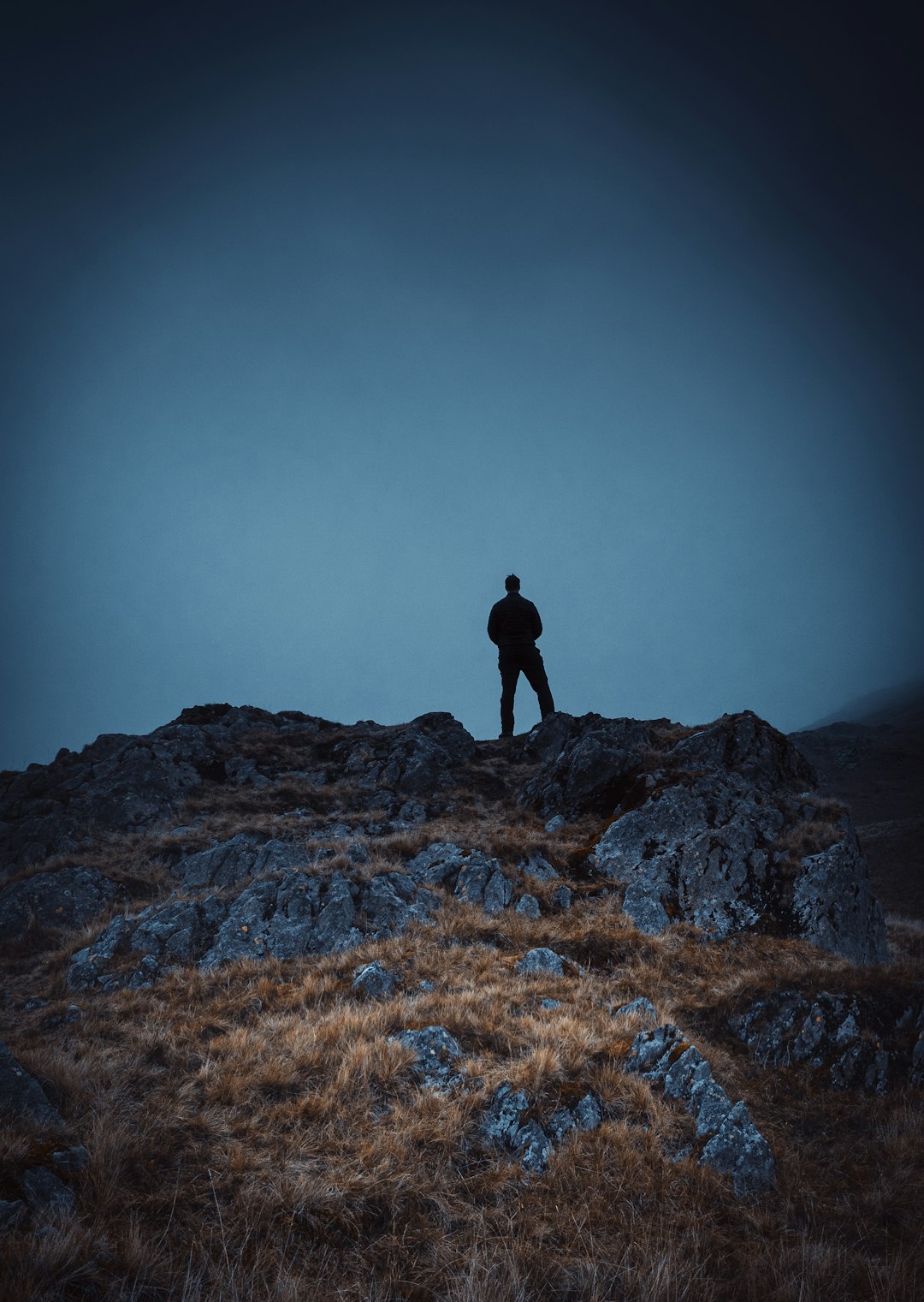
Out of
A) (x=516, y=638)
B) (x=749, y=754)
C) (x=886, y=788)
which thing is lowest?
(x=886, y=788)

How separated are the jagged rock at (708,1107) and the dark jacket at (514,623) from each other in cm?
1517

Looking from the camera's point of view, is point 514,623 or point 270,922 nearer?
point 270,922

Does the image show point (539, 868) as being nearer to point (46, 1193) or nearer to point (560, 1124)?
point (560, 1124)

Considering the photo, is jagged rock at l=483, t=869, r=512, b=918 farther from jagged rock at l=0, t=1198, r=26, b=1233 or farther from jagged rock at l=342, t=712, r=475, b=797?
jagged rock at l=0, t=1198, r=26, b=1233

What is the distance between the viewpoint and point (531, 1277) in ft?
13.3

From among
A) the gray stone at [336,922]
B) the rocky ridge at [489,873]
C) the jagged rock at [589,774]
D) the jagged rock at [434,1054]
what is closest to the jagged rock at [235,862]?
the rocky ridge at [489,873]

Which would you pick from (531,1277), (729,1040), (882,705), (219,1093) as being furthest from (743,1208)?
(882,705)

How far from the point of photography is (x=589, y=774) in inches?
674

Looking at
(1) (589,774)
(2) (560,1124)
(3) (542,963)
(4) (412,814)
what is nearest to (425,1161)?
(2) (560,1124)

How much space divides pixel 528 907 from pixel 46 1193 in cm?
945

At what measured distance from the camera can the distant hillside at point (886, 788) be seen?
26.2 meters

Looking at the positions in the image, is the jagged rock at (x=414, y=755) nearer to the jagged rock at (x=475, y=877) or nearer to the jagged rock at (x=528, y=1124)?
the jagged rock at (x=475, y=877)

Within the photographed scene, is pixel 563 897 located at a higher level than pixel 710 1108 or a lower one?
higher

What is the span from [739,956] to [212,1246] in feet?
31.7
